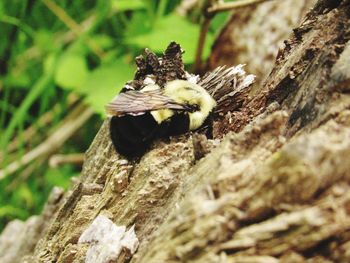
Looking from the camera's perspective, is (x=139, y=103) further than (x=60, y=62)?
No

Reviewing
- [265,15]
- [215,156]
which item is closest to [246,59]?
[265,15]

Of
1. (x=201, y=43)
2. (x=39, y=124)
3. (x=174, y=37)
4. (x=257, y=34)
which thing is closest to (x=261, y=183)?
(x=201, y=43)

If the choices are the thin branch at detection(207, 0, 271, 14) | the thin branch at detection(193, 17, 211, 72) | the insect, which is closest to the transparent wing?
the insect

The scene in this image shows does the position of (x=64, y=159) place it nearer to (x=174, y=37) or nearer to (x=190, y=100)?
(x=174, y=37)

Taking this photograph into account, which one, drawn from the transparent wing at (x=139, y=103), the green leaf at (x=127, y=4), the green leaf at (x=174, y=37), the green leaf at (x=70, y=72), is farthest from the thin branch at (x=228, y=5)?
the transparent wing at (x=139, y=103)

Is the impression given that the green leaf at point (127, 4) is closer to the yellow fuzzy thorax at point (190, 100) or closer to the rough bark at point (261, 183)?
the yellow fuzzy thorax at point (190, 100)

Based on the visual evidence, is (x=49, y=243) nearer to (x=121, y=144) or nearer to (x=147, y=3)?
(x=121, y=144)
